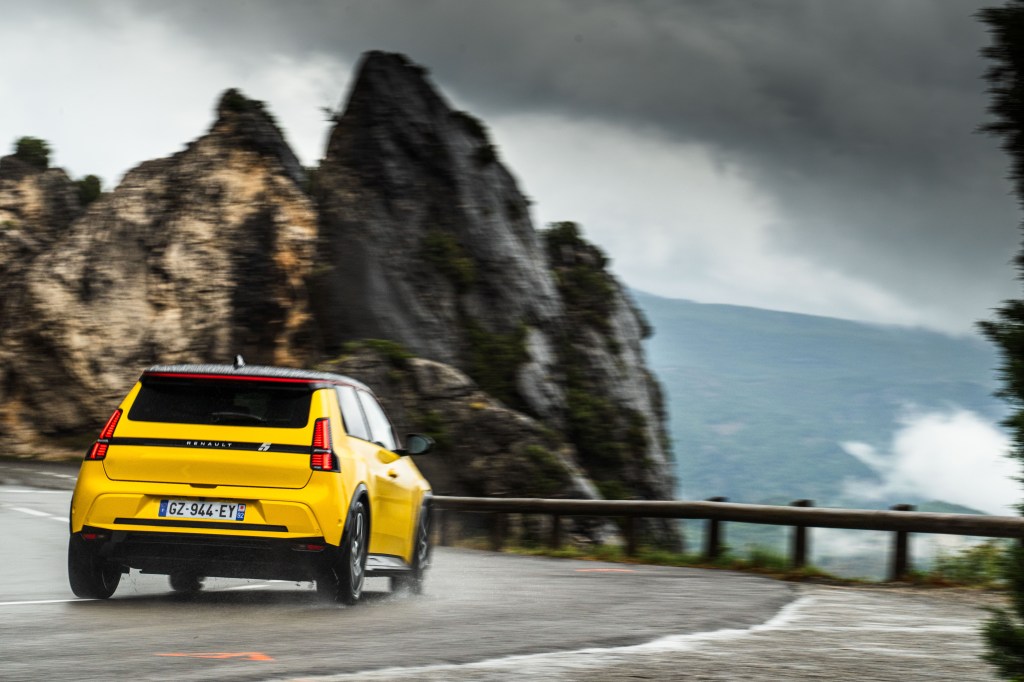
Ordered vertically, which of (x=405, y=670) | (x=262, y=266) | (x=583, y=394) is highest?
(x=262, y=266)

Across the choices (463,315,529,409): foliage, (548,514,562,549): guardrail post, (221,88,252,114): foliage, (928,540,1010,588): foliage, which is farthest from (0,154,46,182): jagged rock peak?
(928,540,1010,588): foliage

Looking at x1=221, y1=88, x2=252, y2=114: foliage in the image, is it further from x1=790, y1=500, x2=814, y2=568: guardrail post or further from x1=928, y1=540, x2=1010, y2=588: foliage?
x1=928, y1=540, x2=1010, y2=588: foliage

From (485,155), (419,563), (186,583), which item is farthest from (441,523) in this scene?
(485,155)

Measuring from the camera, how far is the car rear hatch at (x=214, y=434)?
9.36m

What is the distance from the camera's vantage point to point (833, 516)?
15.3 m

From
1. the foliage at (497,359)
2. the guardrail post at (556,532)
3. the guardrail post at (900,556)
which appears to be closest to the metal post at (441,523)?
the guardrail post at (556,532)

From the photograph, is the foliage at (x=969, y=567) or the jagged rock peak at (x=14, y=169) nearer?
the foliage at (x=969, y=567)

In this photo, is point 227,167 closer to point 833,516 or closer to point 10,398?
point 10,398

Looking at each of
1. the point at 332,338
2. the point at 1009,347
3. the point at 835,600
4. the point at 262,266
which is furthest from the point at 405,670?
the point at 262,266

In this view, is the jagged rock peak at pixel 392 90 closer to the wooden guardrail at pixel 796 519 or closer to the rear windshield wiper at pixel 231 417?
the wooden guardrail at pixel 796 519

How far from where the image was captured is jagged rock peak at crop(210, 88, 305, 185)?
170 ft

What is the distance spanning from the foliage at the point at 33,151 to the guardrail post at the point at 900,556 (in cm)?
4979

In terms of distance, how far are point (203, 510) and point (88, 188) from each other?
56.0m

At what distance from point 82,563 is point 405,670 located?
384cm
